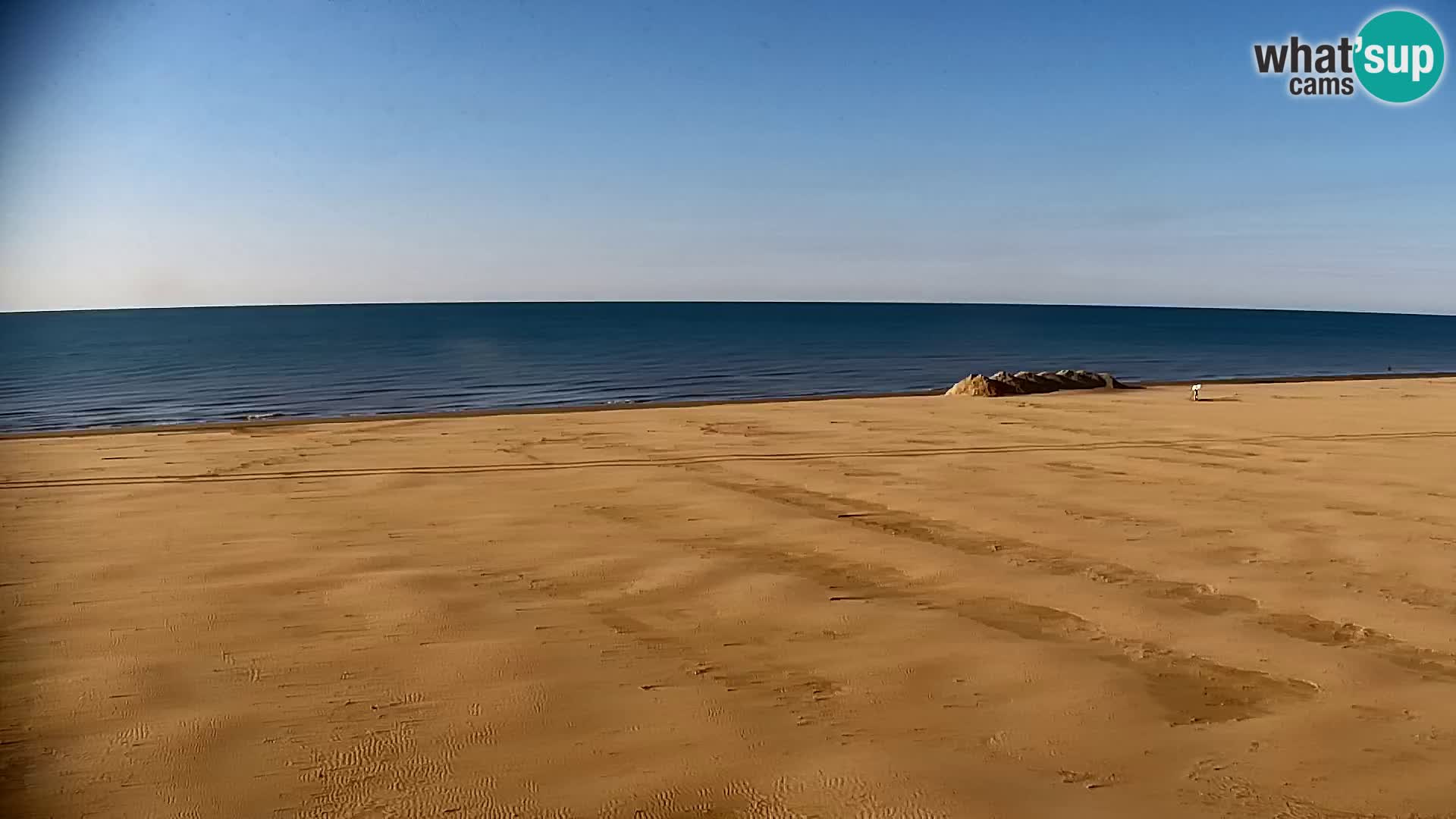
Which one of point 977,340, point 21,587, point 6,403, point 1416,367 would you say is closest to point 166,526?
point 21,587

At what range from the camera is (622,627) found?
17.0 feet

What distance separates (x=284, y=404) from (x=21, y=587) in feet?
77.3

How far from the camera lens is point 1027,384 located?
21.7m

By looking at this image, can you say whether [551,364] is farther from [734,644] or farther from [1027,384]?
[734,644]

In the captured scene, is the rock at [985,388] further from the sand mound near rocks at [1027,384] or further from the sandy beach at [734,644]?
the sandy beach at [734,644]

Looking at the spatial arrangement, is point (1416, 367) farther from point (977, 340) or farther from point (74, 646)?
point (74, 646)

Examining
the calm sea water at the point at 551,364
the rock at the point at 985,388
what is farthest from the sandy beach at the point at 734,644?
the rock at the point at 985,388

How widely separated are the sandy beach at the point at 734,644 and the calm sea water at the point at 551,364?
2037mm

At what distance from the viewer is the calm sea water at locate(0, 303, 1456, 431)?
28.5 metres

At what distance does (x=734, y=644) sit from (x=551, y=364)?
42.8 meters

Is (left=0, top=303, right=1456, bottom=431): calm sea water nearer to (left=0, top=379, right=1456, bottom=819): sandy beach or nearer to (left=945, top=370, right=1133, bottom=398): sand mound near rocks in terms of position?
(left=0, top=379, right=1456, bottom=819): sandy beach

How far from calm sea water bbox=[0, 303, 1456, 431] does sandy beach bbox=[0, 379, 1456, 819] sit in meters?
2.04

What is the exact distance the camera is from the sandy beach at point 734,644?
11.3ft

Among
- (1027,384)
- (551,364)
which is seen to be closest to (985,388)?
(1027,384)
